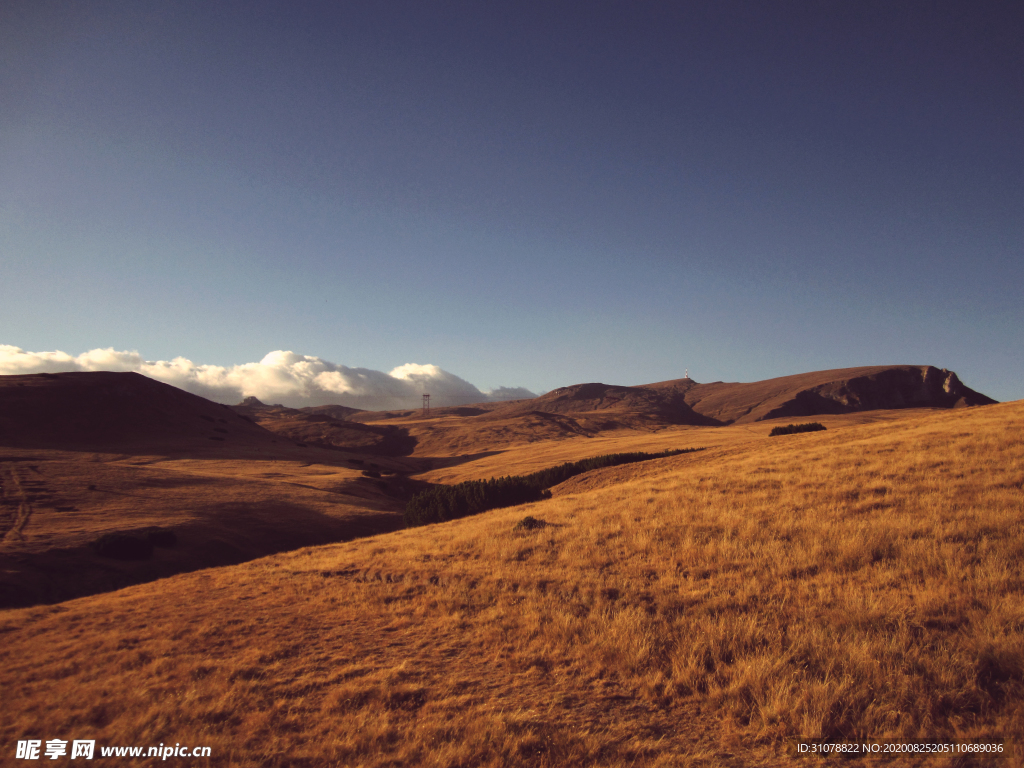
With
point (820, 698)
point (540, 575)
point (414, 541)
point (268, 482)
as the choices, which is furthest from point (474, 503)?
point (820, 698)

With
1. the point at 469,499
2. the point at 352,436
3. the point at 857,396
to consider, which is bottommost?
the point at 352,436

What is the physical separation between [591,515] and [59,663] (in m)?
12.2

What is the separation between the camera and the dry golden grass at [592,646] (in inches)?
189

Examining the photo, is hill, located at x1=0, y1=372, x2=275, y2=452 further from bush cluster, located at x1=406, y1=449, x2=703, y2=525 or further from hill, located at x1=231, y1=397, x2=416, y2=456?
bush cluster, located at x1=406, y1=449, x2=703, y2=525

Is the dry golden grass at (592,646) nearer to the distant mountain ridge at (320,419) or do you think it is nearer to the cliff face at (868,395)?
the distant mountain ridge at (320,419)

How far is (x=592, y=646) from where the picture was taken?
6660 millimetres

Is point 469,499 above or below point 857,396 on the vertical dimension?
below

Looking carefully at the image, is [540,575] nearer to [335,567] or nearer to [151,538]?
[335,567]

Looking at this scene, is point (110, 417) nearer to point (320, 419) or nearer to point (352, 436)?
point (352, 436)

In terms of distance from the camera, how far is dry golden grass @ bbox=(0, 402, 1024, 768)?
15.7ft

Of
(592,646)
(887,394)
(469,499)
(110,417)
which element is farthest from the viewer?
(887,394)

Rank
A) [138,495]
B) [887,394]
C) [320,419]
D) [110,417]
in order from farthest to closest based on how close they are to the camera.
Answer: [887,394], [320,419], [110,417], [138,495]

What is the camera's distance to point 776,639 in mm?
6172

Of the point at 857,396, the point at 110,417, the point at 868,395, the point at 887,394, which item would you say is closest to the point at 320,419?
the point at 110,417
